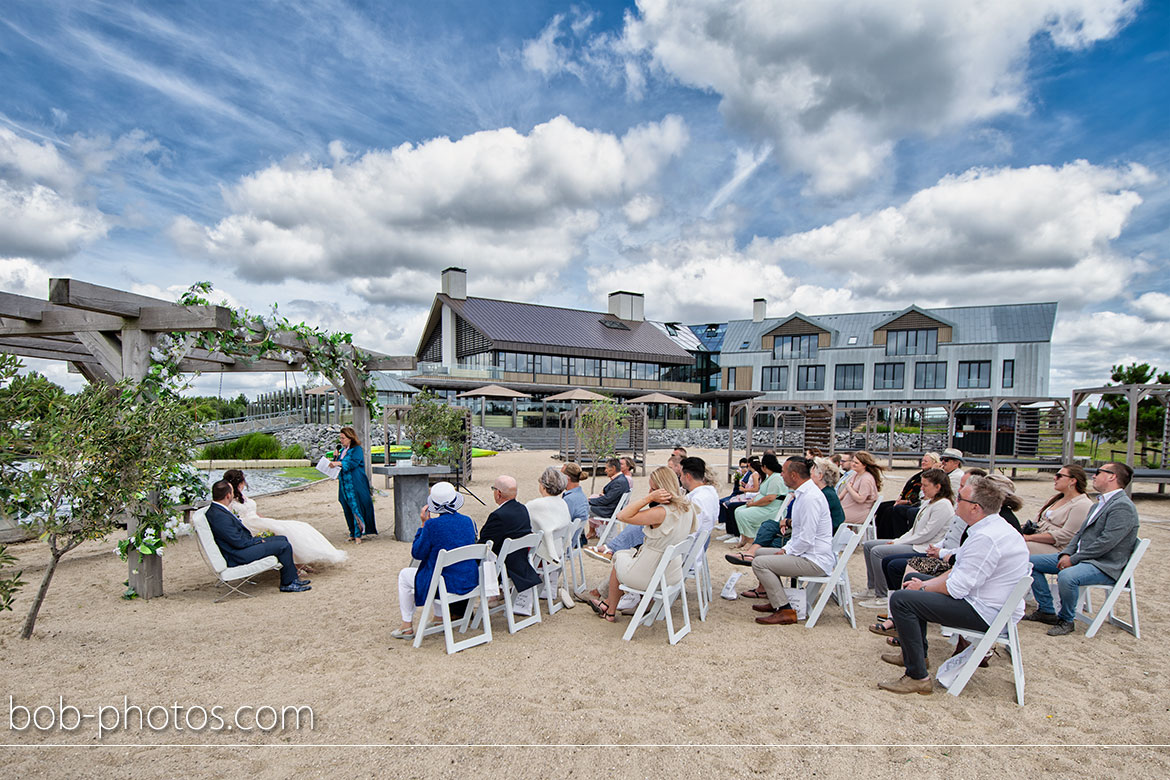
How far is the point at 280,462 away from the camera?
19156 mm

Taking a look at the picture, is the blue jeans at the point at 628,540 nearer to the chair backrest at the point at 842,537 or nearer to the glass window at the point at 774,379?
the chair backrest at the point at 842,537

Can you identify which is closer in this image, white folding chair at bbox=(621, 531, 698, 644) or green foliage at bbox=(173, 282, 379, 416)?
white folding chair at bbox=(621, 531, 698, 644)

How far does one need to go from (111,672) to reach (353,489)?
14.5 ft

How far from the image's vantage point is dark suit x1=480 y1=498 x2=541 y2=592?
15.8 feet

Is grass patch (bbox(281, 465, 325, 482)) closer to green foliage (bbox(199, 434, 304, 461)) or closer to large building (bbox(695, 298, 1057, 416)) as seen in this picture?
green foliage (bbox(199, 434, 304, 461))

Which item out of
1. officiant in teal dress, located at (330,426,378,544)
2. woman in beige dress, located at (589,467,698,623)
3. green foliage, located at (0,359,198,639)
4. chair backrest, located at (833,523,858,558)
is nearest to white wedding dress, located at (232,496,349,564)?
green foliage, located at (0,359,198,639)

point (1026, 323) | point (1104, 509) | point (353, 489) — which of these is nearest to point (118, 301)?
point (353, 489)

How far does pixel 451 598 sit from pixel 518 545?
611mm

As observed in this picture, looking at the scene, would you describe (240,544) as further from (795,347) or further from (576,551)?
(795,347)

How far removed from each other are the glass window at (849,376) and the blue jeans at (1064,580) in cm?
3725

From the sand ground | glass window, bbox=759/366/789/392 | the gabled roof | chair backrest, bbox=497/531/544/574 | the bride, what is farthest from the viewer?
glass window, bbox=759/366/789/392

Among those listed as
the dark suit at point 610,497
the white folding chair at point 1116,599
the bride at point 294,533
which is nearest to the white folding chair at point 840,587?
the white folding chair at point 1116,599

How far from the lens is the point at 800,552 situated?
5.05 metres

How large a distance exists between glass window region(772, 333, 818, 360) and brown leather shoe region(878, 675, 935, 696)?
1570 inches
